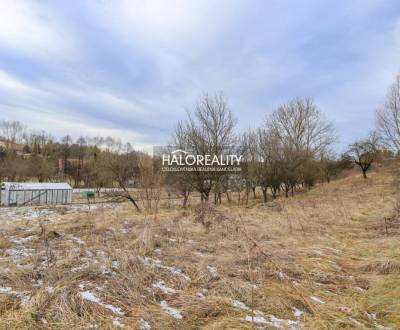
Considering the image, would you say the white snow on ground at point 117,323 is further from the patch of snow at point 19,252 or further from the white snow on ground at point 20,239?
the white snow on ground at point 20,239

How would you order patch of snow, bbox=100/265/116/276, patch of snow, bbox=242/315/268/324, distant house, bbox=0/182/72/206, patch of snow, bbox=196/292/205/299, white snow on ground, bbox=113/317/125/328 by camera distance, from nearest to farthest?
white snow on ground, bbox=113/317/125/328 → patch of snow, bbox=242/315/268/324 → patch of snow, bbox=196/292/205/299 → patch of snow, bbox=100/265/116/276 → distant house, bbox=0/182/72/206

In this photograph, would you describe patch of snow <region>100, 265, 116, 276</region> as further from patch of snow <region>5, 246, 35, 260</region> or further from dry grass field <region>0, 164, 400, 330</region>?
patch of snow <region>5, 246, 35, 260</region>

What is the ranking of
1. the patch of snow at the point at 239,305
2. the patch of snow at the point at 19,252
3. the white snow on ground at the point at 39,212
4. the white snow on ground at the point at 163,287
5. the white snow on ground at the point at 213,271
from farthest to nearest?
the white snow on ground at the point at 39,212, the patch of snow at the point at 19,252, the white snow on ground at the point at 213,271, the white snow on ground at the point at 163,287, the patch of snow at the point at 239,305

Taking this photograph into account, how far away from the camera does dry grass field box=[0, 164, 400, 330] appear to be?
2.42m

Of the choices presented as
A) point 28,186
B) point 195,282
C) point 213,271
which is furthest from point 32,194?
point 195,282

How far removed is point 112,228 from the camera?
6.14m

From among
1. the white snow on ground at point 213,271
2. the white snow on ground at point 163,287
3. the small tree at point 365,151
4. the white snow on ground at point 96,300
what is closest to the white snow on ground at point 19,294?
the white snow on ground at point 96,300

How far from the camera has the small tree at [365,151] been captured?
87.0ft

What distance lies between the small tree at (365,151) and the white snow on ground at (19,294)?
96.9 ft

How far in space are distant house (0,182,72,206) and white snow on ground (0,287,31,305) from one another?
23878 millimetres

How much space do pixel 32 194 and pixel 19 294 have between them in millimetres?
24664

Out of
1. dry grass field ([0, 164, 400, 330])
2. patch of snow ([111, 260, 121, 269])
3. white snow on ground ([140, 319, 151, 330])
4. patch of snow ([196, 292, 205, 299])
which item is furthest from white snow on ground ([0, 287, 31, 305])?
patch of snow ([196, 292, 205, 299])

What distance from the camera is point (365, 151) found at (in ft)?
88.8

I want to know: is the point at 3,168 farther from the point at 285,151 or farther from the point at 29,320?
the point at 29,320
